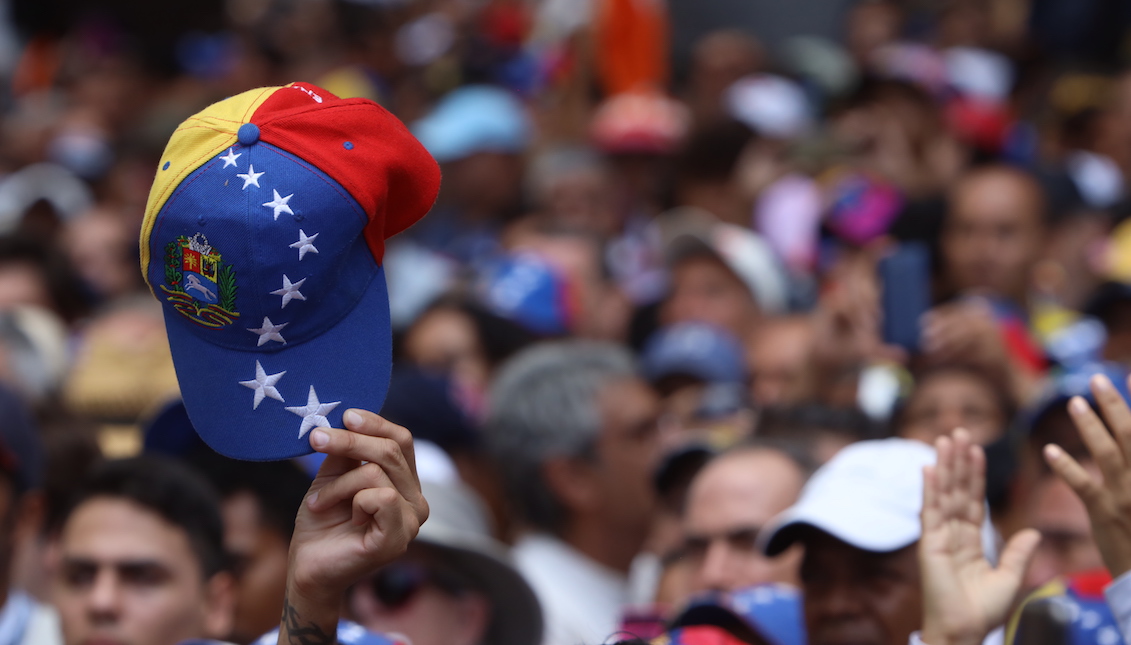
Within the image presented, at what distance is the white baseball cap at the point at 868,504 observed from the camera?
110 inches

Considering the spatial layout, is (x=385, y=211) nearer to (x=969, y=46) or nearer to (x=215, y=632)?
(x=215, y=632)

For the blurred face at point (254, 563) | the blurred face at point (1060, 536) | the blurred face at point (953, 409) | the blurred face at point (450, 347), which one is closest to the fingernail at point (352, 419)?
the blurred face at point (254, 563)

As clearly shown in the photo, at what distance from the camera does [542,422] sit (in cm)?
439

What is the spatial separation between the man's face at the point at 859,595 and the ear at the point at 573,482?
1.51 m

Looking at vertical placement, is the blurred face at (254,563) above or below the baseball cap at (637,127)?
above

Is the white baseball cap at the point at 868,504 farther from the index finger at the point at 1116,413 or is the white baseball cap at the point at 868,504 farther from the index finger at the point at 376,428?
the index finger at the point at 376,428

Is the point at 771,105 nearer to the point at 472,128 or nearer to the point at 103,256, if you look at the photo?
the point at 472,128

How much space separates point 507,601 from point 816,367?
5.60 feet

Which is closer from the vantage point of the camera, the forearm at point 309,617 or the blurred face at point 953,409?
the forearm at point 309,617

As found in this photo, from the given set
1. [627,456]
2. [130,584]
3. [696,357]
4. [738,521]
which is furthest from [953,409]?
[130,584]

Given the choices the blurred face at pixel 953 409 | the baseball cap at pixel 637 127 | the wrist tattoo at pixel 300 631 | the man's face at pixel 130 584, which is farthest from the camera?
the baseball cap at pixel 637 127

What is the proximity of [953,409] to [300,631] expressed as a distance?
262 cm

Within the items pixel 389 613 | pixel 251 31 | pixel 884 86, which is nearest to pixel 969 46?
pixel 884 86

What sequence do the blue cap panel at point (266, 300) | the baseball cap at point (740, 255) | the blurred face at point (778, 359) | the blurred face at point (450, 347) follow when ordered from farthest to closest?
1. the baseball cap at point (740, 255)
2. the blurred face at point (450, 347)
3. the blurred face at point (778, 359)
4. the blue cap panel at point (266, 300)
